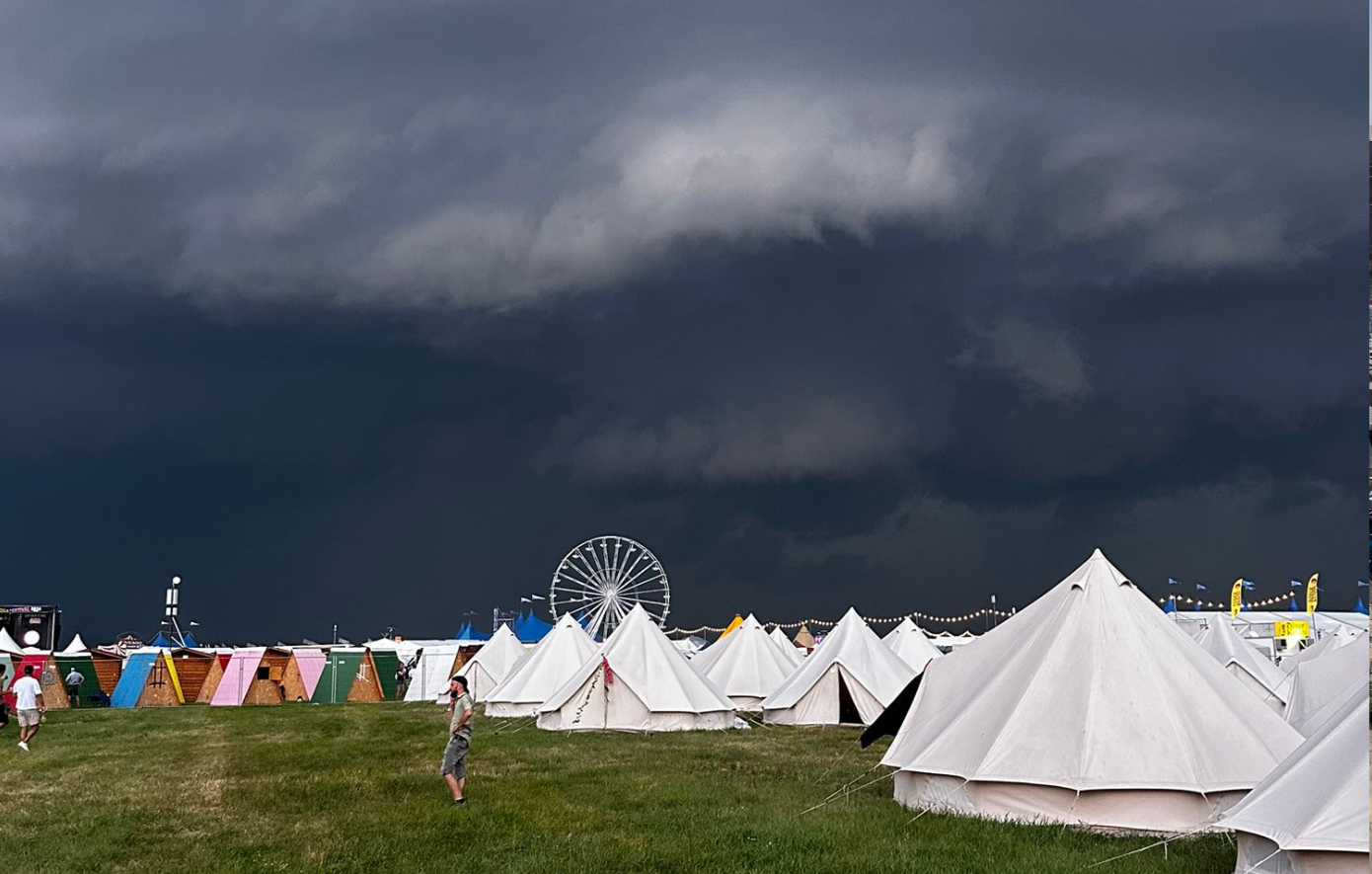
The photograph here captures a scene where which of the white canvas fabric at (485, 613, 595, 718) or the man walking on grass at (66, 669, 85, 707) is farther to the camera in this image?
the man walking on grass at (66, 669, 85, 707)

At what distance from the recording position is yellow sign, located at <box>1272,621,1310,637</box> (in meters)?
62.8

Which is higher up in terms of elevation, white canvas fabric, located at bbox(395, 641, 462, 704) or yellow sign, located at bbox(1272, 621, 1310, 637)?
yellow sign, located at bbox(1272, 621, 1310, 637)

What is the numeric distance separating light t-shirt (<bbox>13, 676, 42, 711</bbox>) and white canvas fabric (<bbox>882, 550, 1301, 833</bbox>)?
17.9 m

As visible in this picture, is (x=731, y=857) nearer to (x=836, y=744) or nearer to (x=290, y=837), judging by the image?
(x=290, y=837)

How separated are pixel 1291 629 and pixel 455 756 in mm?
60398

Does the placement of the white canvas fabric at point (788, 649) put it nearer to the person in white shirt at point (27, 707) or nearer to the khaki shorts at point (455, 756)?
the person in white shirt at point (27, 707)

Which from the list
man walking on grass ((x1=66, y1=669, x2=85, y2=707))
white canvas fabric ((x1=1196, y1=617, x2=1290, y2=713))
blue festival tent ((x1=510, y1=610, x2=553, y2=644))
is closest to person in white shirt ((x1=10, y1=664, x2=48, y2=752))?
man walking on grass ((x1=66, y1=669, x2=85, y2=707))

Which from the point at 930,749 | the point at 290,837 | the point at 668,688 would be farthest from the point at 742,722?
the point at 290,837

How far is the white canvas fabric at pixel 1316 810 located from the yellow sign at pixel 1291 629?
5985 centimetres

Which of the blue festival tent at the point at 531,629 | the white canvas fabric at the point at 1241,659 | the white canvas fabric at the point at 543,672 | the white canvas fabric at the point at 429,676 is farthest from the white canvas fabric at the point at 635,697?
the blue festival tent at the point at 531,629

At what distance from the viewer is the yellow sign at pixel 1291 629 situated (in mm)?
62759

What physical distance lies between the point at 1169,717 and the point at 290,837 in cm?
912

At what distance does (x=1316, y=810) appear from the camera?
329 inches

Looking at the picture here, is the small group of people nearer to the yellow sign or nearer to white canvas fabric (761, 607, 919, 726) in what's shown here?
white canvas fabric (761, 607, 919, 726)
